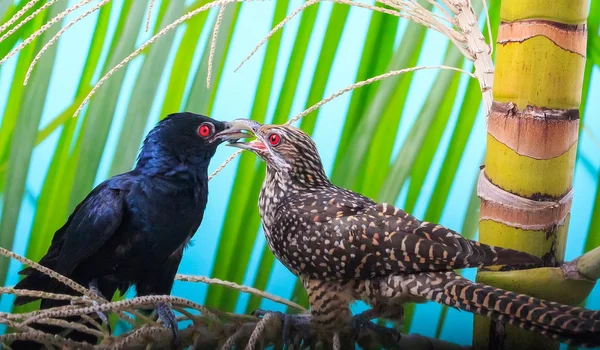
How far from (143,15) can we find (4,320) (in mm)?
986

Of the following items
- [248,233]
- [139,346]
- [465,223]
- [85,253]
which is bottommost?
[139,346]

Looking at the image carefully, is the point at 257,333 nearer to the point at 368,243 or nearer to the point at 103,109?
the point at 368,243

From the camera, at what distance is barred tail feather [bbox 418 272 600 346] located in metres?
1.00

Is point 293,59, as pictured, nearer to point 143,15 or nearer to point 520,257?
point 143,15

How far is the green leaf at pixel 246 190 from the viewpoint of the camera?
178 cm

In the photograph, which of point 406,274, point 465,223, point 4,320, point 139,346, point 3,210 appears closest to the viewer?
point 4,320

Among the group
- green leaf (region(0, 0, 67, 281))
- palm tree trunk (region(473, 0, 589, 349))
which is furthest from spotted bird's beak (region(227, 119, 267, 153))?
green leaf (region(0, 0, 67, 281))

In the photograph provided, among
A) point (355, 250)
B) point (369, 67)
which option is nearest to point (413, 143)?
point (369, 67)

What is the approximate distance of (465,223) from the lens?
1.84 metres

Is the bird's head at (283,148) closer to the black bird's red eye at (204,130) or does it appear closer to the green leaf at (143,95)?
the black bird's red eye at (204,130)

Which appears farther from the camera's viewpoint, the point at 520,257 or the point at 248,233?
the point at 248,233

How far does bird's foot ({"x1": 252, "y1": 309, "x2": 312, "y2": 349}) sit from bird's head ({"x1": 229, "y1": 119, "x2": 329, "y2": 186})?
0.29 metres

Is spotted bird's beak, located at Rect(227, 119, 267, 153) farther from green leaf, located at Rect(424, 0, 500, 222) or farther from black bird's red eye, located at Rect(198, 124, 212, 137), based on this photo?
green leaf, located at Rect(424, 0, 500, 222)

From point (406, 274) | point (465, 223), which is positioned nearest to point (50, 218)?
point (406, 274)
